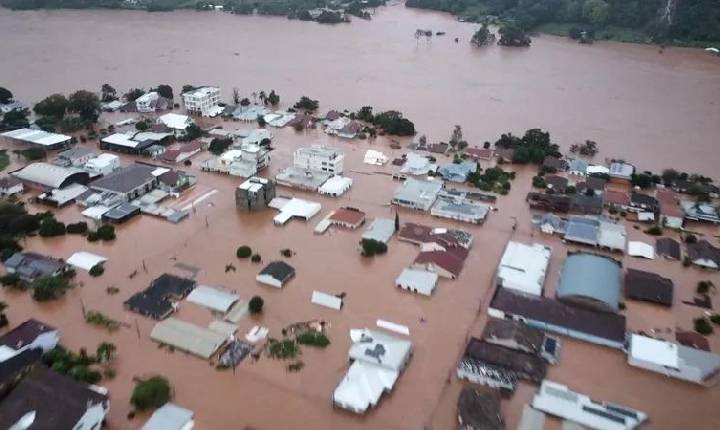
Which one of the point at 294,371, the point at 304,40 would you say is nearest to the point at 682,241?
the point at 294,371

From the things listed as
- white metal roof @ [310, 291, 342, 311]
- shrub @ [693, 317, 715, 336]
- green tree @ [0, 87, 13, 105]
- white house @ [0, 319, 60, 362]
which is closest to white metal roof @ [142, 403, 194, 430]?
white house @ [0, 319, 60, 362]

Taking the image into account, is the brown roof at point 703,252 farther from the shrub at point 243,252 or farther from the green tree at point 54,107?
the green tree at point 54,107

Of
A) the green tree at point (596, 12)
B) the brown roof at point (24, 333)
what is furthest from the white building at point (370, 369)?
the green tree at point (596, 12)

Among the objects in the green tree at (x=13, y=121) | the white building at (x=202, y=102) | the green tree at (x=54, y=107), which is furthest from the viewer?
the white building at (x=202, y=102)

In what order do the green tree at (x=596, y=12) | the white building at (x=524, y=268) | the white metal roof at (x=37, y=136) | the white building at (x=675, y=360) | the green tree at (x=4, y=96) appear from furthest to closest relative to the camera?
1. the green tree at (x=596, y=12)
2. the green tree at (x=4, y=96)
3. the white metal roof at (x=37, y=136)
4. the white building at (x=524, y=268)
5. the white building at (x=675, y=360)

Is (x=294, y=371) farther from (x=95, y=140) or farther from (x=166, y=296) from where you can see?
(x=95, y=140)

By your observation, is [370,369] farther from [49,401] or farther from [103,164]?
[103,164]
